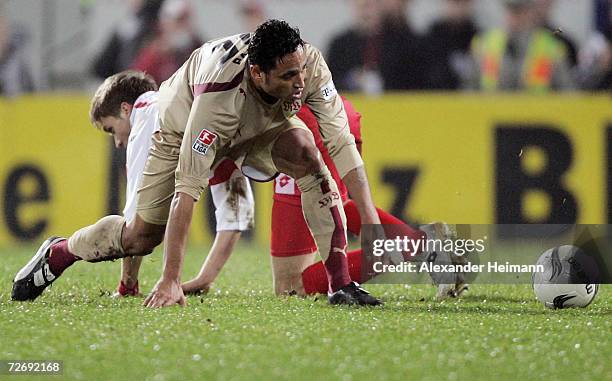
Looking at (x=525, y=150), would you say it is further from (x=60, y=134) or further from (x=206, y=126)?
(x=206, y=126)

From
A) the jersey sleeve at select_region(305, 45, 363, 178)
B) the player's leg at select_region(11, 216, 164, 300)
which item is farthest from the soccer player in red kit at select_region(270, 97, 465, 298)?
the player's leg at select_region(11, 216, 164, 300)

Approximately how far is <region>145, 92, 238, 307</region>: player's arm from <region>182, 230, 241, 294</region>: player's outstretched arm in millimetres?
1256

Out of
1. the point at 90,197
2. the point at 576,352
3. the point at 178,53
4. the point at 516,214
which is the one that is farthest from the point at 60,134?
the point at 576,352

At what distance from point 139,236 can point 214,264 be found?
108cm

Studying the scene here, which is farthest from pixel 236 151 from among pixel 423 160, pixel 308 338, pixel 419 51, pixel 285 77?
pixel 419 51

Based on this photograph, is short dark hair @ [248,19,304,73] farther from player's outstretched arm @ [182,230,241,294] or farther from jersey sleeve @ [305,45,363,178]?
player's outstretched arm @ [182,230,241,294]

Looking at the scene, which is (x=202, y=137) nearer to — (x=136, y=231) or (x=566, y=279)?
(x=136, y=231)

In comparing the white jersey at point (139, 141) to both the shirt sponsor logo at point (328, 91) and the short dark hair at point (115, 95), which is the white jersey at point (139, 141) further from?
the shirt sponsor logo at point (328, 91)

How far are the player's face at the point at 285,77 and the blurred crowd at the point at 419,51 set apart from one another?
206 inches

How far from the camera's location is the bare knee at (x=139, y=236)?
5.70 meters

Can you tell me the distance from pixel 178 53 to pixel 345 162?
5081mm

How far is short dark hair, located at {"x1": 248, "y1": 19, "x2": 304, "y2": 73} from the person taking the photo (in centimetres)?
524

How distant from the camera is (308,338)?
4.57 metres

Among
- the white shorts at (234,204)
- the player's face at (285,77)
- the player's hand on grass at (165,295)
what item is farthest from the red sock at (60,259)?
the player's face at (285,77)
